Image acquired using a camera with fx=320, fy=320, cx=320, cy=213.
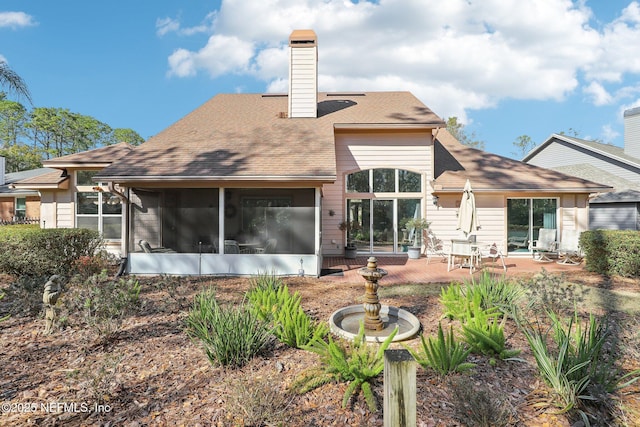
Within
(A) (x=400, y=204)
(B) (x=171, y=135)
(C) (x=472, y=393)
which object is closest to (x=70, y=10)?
(B) (x=171, y=135)

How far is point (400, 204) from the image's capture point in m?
12.7

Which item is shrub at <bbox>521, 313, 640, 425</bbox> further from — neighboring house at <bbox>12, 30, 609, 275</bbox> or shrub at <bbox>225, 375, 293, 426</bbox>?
neighboring house at <bbox>12, 30, 609, 275</bbox>

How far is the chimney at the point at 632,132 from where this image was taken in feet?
66.1

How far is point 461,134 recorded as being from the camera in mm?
40656

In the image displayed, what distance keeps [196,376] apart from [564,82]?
35.0 metres

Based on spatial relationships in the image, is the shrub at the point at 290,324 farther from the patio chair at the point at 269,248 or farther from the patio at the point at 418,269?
the patio chair at the point at 269,248

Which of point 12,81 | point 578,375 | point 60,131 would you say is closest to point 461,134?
point 12,81

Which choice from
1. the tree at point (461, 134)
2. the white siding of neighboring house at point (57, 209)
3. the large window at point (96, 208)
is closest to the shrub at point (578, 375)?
the large window at point (96, 208)

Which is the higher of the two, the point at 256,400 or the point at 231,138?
the point at 231,138

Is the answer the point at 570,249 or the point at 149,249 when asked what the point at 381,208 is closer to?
the point at 570,249

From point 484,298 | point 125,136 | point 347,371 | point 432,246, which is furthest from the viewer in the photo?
point 125,136

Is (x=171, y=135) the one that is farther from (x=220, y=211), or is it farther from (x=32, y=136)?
(x=32, y=136)

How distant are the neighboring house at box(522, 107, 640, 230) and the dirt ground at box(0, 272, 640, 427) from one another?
622 inches

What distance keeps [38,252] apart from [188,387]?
23.0 ft
